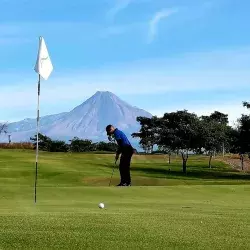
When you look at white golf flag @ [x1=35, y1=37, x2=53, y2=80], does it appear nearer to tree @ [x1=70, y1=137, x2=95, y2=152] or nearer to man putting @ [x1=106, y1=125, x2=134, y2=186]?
man putting @ [x1=106, y1=125, x2=134, y2=186]

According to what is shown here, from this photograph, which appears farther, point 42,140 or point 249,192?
point 42,140

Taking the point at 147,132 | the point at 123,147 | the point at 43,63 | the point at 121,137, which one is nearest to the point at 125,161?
the point at 123,147

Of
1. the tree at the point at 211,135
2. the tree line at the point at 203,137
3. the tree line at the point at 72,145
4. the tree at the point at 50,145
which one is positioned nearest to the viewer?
the tree line at the point at 203,137

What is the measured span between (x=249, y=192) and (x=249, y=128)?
40434mm

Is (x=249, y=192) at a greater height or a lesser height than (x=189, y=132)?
lesser

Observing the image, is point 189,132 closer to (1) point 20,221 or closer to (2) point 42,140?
(2) point 42,140

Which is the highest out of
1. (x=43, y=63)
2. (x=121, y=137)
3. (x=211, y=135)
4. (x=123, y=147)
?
(x=211, y=135)

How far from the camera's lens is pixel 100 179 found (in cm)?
3953

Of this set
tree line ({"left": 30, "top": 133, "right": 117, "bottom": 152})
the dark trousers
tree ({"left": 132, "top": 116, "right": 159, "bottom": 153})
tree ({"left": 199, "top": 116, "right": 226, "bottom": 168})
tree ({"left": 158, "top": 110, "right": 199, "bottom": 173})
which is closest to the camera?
the dark trousers

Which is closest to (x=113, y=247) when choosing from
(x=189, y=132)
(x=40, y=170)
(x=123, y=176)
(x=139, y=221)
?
(x=139, y=221)

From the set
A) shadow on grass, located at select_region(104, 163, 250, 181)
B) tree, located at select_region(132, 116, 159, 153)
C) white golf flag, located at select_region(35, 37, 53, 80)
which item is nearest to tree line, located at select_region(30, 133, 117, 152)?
tree, located at select_region(132, 116, 159, 153)

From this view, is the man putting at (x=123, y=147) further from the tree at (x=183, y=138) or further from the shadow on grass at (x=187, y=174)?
the tree at (x=183, y=138)

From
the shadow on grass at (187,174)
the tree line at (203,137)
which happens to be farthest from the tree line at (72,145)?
the shadow on grass at (187,174)

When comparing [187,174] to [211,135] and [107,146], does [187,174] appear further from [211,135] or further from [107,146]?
[107,146]
